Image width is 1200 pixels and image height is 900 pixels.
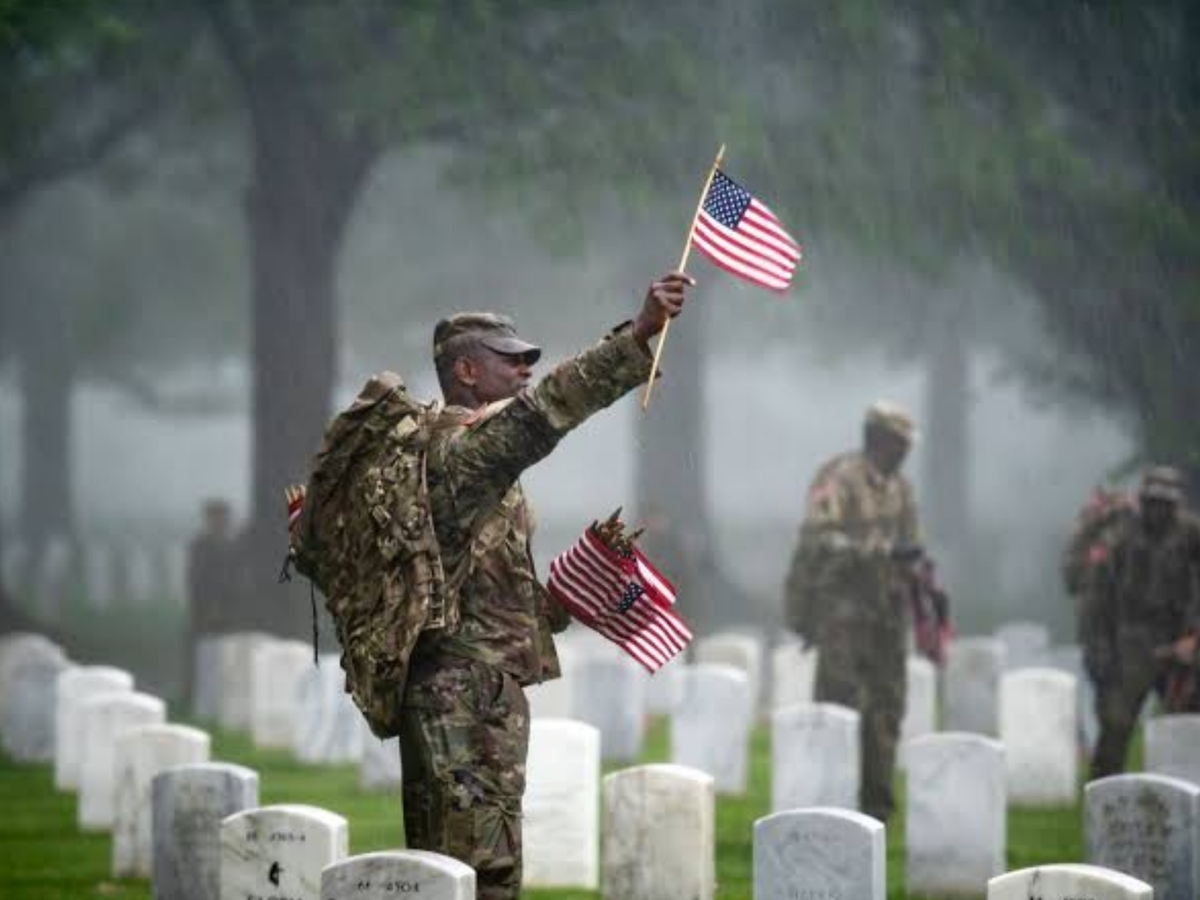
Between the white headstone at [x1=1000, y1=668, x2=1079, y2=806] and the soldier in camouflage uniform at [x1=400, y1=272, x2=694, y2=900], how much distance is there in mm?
9413

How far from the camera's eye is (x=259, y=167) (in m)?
27.4

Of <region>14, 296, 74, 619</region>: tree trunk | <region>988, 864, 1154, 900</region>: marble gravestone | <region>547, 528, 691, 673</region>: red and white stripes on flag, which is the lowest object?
<region>988, 864, 1154, 900</region>: marble gravestone

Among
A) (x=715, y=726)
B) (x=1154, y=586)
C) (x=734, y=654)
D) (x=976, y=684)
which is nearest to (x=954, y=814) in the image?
(x=1154, y=586)

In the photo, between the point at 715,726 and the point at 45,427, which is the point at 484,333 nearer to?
the point at 715,726

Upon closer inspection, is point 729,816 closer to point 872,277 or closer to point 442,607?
point 442,607

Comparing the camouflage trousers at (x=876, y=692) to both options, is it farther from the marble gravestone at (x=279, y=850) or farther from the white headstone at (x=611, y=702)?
the marble gravestone at (x=279, y=850)

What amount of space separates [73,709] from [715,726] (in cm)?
403

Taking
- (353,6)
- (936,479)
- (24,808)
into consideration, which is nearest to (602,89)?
(353,6)

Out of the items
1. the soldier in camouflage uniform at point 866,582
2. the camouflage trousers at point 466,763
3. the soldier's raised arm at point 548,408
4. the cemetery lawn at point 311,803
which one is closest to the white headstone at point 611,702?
the cemetery lawn at point 311,803

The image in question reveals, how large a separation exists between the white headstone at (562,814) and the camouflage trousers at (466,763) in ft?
15.1

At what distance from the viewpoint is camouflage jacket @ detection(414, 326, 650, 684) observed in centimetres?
782

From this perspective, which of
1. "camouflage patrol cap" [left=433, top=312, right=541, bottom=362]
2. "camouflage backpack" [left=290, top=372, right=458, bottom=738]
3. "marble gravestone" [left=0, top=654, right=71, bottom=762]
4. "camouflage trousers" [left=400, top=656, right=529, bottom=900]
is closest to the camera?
"camouflage backpack" [left=290, top=372, right=458, bottom=738]

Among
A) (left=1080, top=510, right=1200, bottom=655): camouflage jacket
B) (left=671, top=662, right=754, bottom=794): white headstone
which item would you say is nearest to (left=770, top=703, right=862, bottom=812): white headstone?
(left=1080, top=510, right=1200, bottom=655): camouflage jacket

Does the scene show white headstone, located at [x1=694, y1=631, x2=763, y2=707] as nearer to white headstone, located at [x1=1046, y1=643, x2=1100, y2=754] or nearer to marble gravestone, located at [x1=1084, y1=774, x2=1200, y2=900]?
white headstone, located at [x1=1046, y1=643, x2=1100, y2=754]
